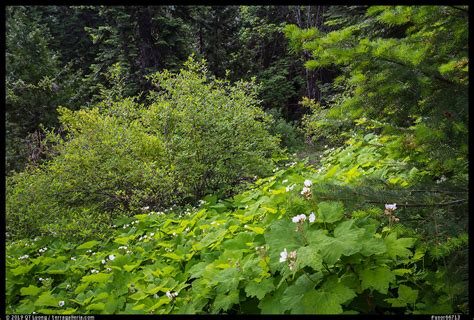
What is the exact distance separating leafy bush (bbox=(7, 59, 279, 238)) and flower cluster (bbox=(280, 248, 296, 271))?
4031 mm

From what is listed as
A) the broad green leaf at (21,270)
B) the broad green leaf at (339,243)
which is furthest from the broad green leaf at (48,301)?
the broad green leaf at (339,243)

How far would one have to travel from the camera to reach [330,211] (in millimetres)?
2236

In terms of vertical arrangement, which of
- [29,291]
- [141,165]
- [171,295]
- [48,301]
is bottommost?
[29,291]

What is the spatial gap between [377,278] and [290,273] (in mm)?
475

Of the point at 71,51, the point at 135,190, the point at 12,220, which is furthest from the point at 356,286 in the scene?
the point at 71,51

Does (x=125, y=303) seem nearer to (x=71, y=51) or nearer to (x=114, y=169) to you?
(x=114, y=169)

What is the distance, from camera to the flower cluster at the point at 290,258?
1924 millimetres

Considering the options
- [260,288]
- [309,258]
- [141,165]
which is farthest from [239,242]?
[141,165]

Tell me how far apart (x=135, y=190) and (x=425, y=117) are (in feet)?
15.1

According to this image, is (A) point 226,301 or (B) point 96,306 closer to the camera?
(A) point 226,301

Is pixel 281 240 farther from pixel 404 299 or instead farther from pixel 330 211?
pixel 404 299

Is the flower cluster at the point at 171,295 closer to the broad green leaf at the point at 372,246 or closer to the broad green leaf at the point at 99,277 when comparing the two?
the broad green leaf at the point at 99,277

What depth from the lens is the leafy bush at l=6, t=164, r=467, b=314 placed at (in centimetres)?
202

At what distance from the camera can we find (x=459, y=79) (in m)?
2.20
